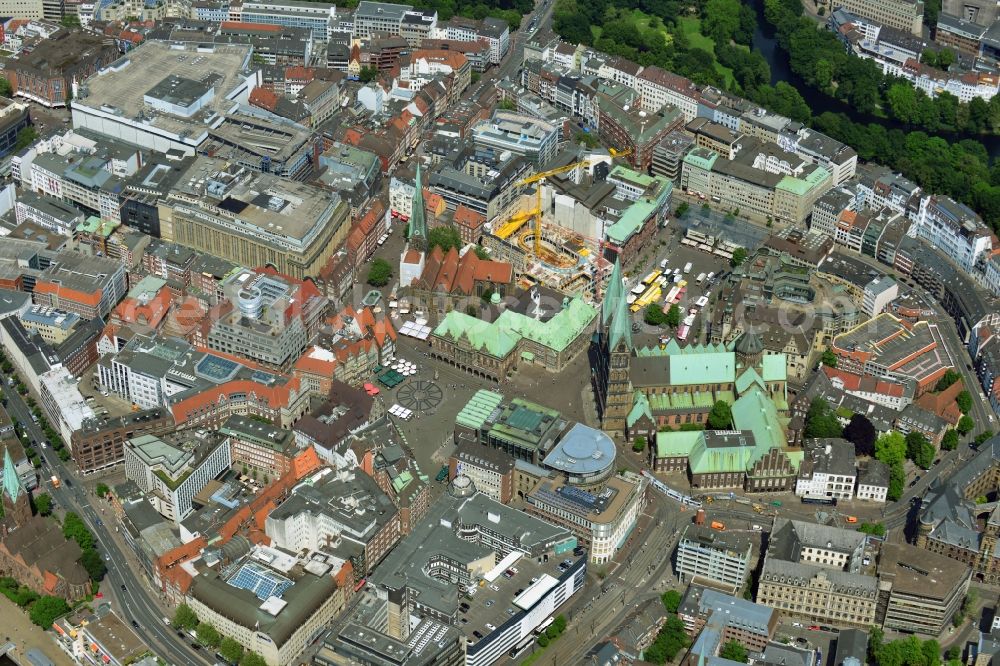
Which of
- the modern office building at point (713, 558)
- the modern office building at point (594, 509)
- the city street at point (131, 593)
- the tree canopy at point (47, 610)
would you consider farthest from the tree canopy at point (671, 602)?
the tree canopy at point (47, 610)

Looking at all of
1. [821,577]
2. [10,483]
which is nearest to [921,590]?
[821,577]

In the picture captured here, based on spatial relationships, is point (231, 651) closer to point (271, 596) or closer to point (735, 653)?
point (271, 596)

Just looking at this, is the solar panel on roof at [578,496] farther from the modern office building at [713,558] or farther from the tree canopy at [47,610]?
the tree canopy at [47,610]

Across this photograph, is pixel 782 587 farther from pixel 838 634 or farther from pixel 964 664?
pixel 964 664

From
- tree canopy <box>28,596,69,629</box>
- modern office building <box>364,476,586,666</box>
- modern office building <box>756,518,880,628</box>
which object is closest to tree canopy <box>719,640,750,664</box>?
modern office building <box>756,518,880,628</box>

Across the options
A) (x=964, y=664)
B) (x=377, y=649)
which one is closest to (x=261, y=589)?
(x=377, y=649)

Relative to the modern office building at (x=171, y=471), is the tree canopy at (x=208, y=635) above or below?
below

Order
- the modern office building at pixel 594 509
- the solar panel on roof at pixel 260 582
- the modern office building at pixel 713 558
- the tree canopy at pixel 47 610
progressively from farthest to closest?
1. the modern office building at pixel 594 509
2. the modern office building at pixel 713 558
3. the tree canopy at pixel 47 610
4. the solar panel on roof at pixel 260 582

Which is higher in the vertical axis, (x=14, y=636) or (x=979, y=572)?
(x=979, y=572)
